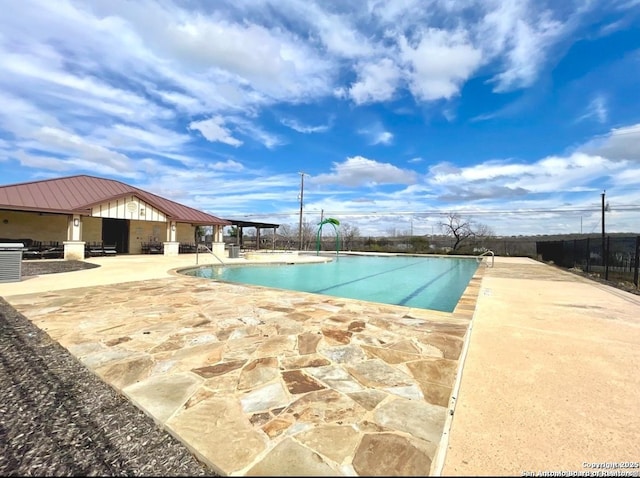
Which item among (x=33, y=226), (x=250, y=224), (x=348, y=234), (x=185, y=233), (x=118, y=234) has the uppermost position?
(x=250, y=224)

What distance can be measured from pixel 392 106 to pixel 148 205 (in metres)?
13.7

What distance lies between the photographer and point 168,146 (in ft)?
60.7

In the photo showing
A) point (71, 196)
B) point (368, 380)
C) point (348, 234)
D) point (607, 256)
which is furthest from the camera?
point (348, 234)

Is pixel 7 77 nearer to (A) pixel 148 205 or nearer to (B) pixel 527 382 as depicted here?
(A) pixel 148 205

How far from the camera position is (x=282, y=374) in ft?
7.29

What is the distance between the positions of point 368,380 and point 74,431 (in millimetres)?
1829

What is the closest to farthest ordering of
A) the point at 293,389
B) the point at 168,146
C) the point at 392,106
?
the point at 293,389, the point at 392,106, the point at 168,146

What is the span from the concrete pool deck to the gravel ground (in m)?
0.09

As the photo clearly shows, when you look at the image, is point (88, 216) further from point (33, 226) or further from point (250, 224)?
point (250, 224)

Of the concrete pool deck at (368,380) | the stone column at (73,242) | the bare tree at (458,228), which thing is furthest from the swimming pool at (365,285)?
the bare tree at (458,228)

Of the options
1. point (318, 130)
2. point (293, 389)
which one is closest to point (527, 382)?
point (293, 389)

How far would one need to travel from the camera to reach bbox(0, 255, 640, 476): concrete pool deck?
139cm

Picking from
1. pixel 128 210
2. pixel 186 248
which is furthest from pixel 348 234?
pixel 128 210

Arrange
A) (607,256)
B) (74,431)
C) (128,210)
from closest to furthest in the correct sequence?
(74,431) → (607,256) → (128,210)
